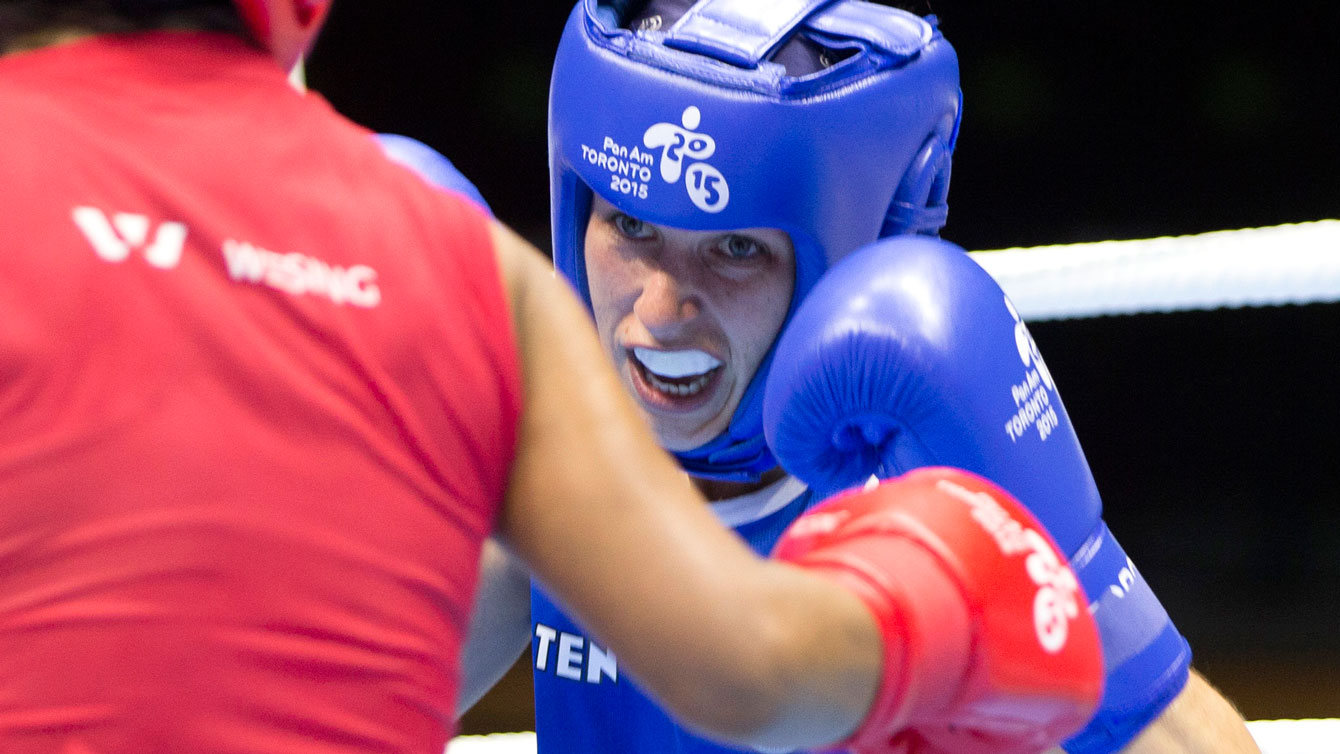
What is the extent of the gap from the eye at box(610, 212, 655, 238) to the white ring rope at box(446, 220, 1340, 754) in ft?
1.49

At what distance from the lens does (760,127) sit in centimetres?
130

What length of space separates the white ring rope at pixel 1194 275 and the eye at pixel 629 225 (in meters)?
0.45

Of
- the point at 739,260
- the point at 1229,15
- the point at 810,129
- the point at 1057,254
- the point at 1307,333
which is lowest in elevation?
the point at 1307,333

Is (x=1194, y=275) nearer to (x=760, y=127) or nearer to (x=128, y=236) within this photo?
(x=760, y=127)

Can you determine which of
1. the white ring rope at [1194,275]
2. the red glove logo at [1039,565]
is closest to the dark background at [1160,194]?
the white ring rope at [1194,275]

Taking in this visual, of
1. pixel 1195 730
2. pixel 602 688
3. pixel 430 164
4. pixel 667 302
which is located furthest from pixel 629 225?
pixel 1195 730

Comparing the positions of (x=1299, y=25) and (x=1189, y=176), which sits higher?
(x=1299, y=25)

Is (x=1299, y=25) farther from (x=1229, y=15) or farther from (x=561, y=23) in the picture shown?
(x=561, y=23)

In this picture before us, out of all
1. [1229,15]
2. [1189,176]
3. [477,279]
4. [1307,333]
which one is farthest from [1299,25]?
[477,279]

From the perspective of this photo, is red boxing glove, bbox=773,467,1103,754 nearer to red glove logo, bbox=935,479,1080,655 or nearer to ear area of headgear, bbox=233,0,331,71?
red glove logo, bbox=935,479,1080,655

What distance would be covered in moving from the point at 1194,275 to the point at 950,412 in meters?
0.80

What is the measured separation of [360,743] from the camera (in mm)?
664

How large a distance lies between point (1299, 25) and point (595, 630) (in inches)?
124

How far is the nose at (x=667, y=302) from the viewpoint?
1.37 metres
